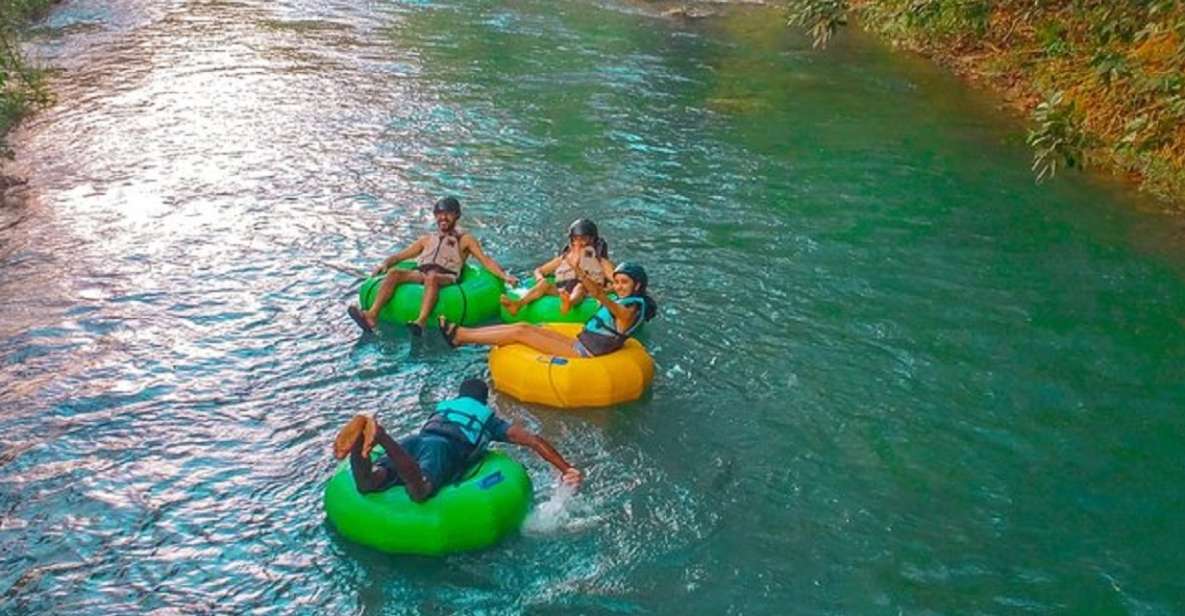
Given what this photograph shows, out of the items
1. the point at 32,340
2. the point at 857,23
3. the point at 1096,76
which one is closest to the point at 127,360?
the point at 32,340

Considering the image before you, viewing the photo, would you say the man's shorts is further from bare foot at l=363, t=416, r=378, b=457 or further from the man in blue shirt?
bare foot at l=363, t=416, r=378, b=457

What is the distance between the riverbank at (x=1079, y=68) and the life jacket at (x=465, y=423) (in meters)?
5.44

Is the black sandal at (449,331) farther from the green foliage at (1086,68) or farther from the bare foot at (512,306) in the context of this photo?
the green foliage at (1086,68)

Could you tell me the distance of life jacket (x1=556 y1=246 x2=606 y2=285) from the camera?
9961mm

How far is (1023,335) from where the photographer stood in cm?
1048

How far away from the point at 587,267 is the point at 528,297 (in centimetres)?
58

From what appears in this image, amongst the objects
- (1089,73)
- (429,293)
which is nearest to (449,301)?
(429,293)

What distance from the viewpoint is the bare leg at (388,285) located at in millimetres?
9695

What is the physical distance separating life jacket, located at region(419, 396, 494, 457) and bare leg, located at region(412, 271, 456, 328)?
8.28 feet

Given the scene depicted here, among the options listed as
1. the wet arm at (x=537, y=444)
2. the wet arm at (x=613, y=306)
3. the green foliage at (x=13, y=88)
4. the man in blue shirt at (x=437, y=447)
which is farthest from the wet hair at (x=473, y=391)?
the green foliage at (x=13, y=88)

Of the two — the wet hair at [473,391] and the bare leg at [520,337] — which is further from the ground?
the wet hair at [473,391]

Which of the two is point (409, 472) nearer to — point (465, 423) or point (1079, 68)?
point (465, 423)

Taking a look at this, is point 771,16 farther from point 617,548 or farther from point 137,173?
point 617,548

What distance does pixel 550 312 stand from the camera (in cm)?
977
